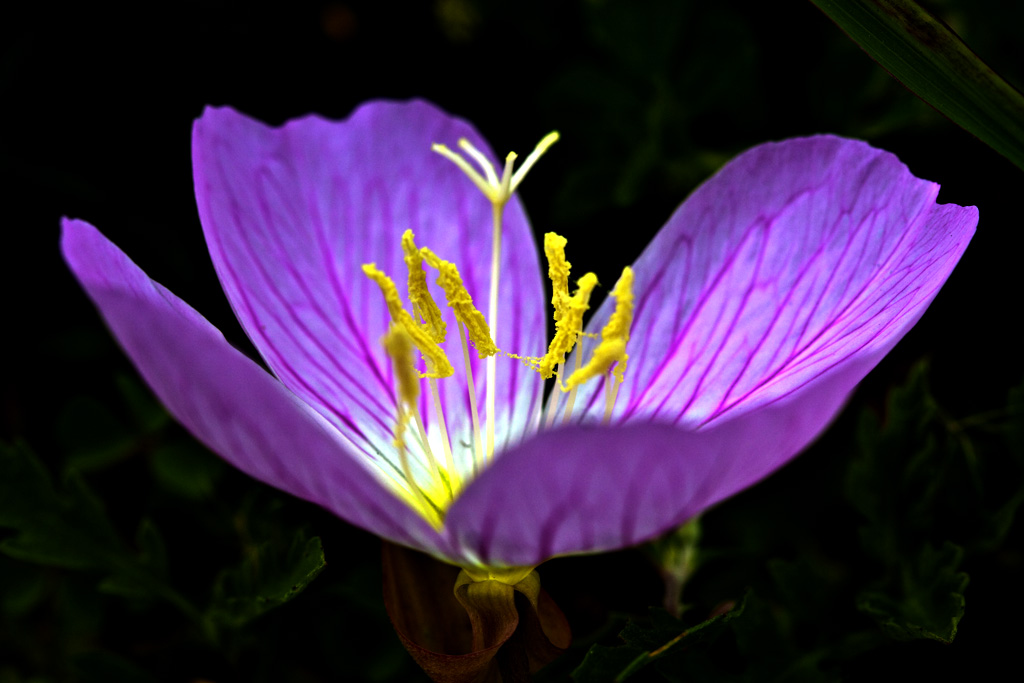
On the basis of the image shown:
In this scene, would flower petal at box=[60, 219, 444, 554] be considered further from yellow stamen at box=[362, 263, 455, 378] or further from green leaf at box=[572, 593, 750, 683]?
yellow stamen at box=[362, 263, 455, 378]

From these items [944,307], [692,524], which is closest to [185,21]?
[692,524]

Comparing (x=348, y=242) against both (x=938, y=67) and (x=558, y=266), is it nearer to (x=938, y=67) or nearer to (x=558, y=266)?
(x=558, y=266)

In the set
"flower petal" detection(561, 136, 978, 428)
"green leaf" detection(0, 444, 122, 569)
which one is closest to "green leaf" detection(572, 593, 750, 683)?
"flower petal" detection(561, 136, 978, 428)

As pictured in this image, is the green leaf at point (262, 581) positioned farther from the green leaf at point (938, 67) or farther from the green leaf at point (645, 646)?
the green leaf at point (938, 67)

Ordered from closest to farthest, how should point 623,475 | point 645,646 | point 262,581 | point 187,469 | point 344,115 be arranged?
point 623,475
point 645,646
point 262,581
point 187,469
point 344,115

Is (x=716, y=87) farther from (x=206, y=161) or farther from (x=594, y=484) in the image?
(x=594, y=484)

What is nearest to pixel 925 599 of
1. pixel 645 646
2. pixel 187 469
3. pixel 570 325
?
pixel 645 646
